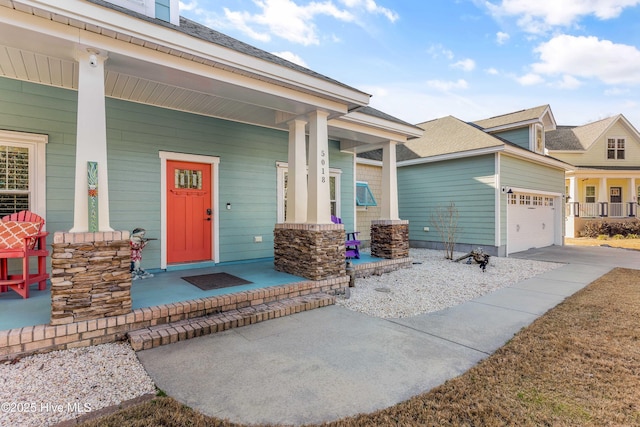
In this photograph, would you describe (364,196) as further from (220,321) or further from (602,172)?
(602,172)

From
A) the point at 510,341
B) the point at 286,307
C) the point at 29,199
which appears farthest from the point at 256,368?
the point at 29,199

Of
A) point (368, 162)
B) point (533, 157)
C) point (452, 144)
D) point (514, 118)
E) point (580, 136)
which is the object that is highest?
point (580, 136)

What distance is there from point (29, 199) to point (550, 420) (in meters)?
6.56

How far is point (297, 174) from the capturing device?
566cm

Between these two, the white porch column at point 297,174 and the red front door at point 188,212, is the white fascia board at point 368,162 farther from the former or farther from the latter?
the red front door at point 188,212

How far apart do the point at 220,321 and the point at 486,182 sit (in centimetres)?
917

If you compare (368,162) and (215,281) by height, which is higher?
(368,162)

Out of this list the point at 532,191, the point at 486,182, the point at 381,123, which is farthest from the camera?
the point at 532,191

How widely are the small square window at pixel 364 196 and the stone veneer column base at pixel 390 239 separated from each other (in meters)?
2.33

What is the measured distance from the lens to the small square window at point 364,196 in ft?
32.7

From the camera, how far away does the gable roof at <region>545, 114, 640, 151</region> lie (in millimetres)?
16875

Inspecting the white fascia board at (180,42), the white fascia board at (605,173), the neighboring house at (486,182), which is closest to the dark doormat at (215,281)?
the white fascia board at (180,42)

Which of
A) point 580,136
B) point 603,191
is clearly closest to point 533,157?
point 603,191

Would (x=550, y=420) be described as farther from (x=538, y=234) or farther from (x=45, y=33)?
(x=538, y=234)
